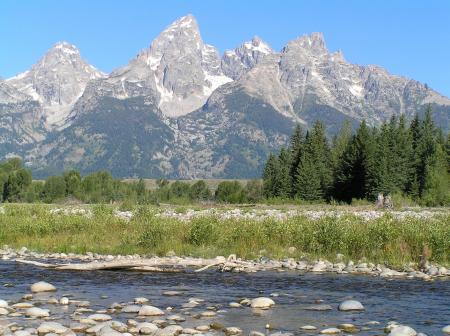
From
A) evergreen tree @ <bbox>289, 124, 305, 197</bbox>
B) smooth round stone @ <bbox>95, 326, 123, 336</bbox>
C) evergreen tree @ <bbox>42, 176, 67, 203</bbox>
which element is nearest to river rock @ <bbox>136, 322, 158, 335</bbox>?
smooth round stone @ <bbox>95, 326, 123, 336</bbox>

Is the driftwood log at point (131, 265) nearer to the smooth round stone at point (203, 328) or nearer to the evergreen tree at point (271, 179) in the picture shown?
the smooth round stone at point (203, 328)

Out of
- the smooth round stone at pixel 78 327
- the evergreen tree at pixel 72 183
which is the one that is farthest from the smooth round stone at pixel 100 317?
the evergreen tree at pixel 72 183

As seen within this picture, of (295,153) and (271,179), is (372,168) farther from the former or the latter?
(271,179)

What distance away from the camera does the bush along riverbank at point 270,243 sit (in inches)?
853

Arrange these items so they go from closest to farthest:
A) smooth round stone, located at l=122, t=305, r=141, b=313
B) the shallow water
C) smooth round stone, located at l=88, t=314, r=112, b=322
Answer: smooth round stone, located at l=88, t=314, r=112, b=322
the shallow water
smooth round stone, located at l=122, t=305, r=141, b=313

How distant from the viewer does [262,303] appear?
1470 cm

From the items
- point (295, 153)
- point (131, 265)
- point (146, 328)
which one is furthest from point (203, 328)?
point (295, 153)

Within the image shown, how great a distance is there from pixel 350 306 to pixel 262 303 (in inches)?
82.5

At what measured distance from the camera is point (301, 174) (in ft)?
265

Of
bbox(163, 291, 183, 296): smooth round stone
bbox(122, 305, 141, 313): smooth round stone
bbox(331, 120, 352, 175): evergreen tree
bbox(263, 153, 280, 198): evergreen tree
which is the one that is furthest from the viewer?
bbox(263, 153, 280, 198): evergreen tree

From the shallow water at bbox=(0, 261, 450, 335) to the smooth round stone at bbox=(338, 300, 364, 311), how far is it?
25cm

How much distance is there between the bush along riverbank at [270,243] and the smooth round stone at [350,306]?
18.2 ft

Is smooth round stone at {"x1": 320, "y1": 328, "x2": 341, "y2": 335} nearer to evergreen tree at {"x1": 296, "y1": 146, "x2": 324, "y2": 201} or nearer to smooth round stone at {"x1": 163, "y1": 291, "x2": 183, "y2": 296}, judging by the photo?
smooth round stone at {"x1": 163, "y1": 291, "x2": 183, "y2": 296}

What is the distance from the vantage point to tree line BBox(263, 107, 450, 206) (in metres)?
71.7
